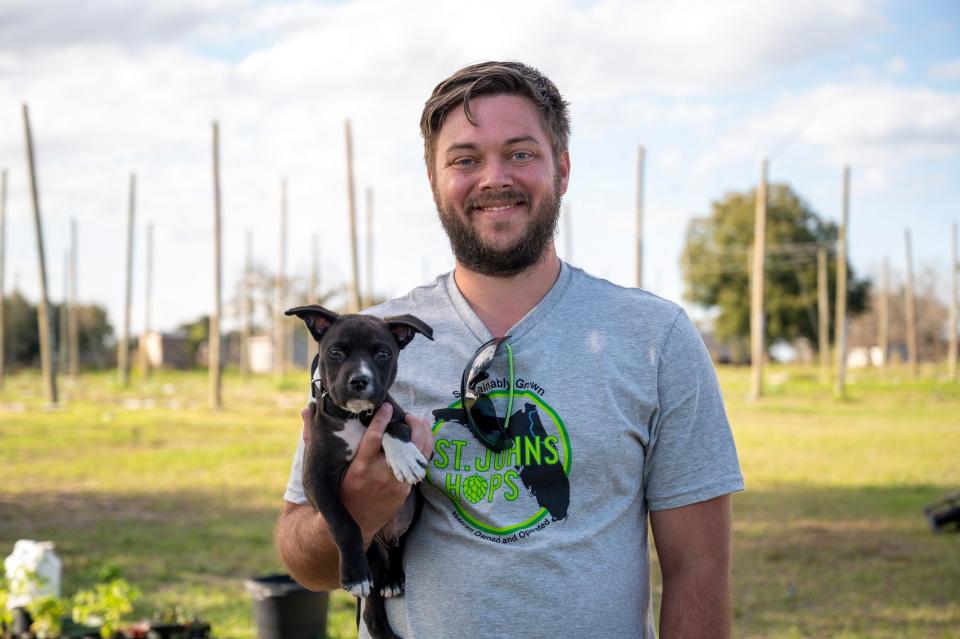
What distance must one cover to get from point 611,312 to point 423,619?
110 centimetres

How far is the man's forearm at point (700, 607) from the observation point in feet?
8.64

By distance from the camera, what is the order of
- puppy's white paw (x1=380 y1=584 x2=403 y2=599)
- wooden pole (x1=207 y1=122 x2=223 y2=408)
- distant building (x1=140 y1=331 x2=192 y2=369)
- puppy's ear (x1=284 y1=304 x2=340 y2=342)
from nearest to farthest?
puppy's white paw (x1=380 y1=584 x2=403 y2=599)
puppy's ear (x1=284 y1=304 x2=340 y2=342)
wooden pole (x1=207 y1=122 x2=223 y2=408)
distant building (x1=140 y1=331 x2=192 y2=369)

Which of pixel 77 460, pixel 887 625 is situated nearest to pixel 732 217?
pixel 77 460

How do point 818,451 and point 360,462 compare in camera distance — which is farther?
point 818,451

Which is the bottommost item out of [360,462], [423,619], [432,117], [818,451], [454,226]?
[818,451]

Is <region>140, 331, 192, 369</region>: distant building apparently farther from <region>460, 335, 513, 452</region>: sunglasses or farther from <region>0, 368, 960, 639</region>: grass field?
<region>460, 335, 513, 452</region>: sunglasses

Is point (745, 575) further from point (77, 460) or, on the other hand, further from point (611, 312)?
point (77, 460)

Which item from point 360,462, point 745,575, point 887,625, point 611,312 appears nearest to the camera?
point 360,462

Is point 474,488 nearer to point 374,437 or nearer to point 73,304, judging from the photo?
point 374,437

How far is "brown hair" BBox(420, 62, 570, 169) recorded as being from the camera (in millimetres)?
2879

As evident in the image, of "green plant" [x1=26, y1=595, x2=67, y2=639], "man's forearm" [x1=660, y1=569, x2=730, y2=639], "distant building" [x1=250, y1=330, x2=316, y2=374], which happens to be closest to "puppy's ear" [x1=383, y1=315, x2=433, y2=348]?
"man's forearm" [x1=660, y1=569, x2=730, y2=639]

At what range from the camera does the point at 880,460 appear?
20094 mm

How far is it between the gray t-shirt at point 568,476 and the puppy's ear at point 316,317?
0.43 meters

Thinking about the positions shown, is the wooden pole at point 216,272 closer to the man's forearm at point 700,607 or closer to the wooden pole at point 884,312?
the man's forearm at point 700,607
